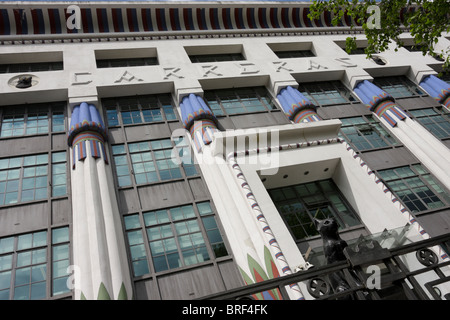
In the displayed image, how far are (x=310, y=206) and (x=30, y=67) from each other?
1337 centimetres

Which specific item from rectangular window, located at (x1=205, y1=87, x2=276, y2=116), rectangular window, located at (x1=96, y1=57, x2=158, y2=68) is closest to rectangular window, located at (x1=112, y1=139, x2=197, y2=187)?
rectangular window, located at (x1=205, y1=87, x2=276, y2=116)

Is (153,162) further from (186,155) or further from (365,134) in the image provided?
(365,134)

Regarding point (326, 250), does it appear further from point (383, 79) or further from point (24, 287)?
point (383, 79)

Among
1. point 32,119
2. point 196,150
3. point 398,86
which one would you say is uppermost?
point 32,119

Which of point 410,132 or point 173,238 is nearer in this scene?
point 173,238

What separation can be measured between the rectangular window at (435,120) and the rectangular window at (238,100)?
7175 millimetres

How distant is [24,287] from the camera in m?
8.15

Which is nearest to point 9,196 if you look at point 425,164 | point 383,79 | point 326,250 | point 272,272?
point 272,272

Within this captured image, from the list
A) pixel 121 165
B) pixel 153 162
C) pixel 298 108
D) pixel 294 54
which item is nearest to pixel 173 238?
pixel 153 162

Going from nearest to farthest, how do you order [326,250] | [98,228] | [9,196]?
[326,250]
[98,228]
[9,196]

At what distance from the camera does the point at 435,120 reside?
51.2 ft

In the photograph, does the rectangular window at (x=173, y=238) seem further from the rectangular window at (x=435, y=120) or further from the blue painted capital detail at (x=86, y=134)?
the rectangular window at (x=435, y=120)

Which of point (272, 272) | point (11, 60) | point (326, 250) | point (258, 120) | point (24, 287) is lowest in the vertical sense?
point (326, 250)

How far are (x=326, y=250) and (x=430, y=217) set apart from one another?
22.0 ft
